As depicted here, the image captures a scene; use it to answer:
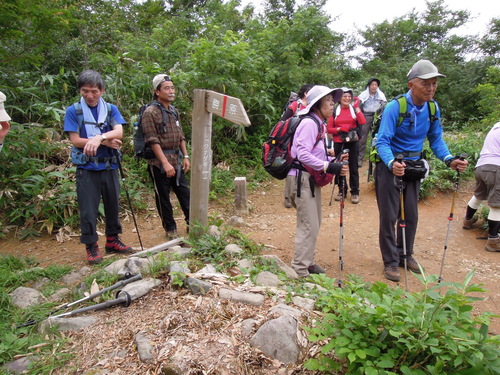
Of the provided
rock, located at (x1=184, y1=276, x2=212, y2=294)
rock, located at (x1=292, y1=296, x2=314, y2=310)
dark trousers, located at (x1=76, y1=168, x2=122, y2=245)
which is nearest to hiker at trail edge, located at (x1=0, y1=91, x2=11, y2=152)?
dark trousers, located at (x1=76, y1=168, x2=122, y2=245)

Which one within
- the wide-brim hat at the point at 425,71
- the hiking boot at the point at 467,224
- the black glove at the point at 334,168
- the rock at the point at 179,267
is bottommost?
the hiking boot at the point at 467,224

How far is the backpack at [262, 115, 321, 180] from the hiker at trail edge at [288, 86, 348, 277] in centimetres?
8

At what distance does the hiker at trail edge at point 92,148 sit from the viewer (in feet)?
12.0

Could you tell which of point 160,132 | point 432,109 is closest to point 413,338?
point 432,109

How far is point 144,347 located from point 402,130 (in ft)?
11.2

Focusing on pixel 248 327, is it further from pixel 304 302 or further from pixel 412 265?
pixel 412 265

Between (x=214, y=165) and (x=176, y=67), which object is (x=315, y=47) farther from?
(x=214, y=165)

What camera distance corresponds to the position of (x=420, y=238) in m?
5.54

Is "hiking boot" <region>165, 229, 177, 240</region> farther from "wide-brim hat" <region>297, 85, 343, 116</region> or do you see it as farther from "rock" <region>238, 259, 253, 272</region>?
"wide-brim hat" <region>297, 85, 343, 116</region>

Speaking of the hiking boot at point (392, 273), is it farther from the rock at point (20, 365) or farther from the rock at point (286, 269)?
the rock at point (20, 365)

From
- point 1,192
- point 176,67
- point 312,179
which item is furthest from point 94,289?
point 176,67

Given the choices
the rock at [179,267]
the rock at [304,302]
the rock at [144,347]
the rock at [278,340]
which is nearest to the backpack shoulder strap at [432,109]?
the rock at [304,302]

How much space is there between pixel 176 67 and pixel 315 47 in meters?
5.68

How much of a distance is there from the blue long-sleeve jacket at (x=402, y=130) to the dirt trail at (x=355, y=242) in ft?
5.30
